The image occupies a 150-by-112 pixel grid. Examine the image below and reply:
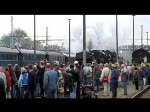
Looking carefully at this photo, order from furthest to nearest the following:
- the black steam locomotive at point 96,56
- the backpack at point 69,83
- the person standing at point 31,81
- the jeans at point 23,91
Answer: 1. the black steam locomotive at point 96,56
2. the backpack at point 69,83
3. the jeans at point 23,91
4. the person standing at point 31,81

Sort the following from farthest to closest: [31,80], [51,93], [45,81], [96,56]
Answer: [96,56] < [31,80] < [51,93] < [45,81]

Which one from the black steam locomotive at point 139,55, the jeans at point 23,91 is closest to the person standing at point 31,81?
the jeans at point 23,91

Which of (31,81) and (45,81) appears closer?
(45,81)

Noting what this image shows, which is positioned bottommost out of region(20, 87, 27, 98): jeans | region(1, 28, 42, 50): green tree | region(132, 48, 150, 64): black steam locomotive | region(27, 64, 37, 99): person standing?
region(20, 87, 27, 98): jeans

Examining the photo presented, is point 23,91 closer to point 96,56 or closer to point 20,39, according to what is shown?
point 96,56

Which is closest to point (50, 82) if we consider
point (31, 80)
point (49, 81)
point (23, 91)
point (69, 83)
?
point (49, 81)

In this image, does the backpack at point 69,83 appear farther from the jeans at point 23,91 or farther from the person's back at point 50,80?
the person's back at point 50,80

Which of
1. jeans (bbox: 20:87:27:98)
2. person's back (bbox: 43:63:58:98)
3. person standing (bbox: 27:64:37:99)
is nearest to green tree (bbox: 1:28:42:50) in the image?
jeans (bbox: 20:87:27:98)

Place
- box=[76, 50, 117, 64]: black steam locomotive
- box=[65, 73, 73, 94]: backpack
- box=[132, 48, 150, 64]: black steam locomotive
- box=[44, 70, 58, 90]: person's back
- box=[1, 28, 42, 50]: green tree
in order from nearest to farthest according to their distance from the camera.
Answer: box=[44, 70, 58, 90]: person's back, box=[65, 73, 73, 94]: backpack, box=[132, 48, 150, 64]: black steam locomotive, box=[76, 50, 117, 64]: black steam locomotive, box=[1, 28, 42, 50]: green tree

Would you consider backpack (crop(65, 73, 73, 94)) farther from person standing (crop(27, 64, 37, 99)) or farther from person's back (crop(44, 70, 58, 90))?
person's back (crop(44, 70, 58, 90))

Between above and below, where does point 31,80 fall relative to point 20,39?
below
